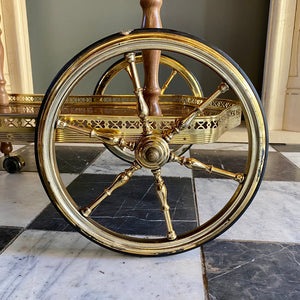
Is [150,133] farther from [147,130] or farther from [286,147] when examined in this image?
[286,147]

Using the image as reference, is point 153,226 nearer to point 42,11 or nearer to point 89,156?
point 89,156

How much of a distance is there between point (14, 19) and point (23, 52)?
0.18 m

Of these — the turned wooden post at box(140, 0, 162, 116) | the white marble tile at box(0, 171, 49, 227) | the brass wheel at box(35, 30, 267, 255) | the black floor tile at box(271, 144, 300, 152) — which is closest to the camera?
the brass wheel at box(35, 30, 267, 255)

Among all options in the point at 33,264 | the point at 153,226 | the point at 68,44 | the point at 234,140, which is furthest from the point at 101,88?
the point at 68,44

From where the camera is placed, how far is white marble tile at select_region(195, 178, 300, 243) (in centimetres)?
70

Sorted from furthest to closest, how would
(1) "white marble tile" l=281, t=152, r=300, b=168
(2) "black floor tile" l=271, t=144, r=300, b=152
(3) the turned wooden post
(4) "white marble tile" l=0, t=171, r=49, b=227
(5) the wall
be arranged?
(5) the wall
(2) "black floor tile" l=271, t=144, r=300, b=152
(1) "white marble tile" l=281, t=152, r=300, b=168
(4) "white marble tile" l=0, t=171, r=49, b=227
(3) the turned wooden post

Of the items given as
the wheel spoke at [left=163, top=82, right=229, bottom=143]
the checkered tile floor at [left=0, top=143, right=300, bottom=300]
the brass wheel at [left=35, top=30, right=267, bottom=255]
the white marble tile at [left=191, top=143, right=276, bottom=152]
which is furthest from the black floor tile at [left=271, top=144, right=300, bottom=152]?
the wheel spoke at [left=163, top=82, right=229, bottom=143]

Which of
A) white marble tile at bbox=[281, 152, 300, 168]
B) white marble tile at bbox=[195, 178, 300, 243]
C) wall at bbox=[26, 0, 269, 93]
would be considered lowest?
white marble tile at bbox=[281, 152, 300, 168]

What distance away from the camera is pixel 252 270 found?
572 mm

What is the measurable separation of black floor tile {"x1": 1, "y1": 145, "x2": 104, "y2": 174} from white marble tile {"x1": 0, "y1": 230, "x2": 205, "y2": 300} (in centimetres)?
54

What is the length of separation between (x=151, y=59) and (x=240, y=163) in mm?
737

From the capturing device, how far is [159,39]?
1.63ft

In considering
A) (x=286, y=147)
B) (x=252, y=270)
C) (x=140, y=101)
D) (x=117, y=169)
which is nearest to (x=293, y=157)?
(x=286, y=147)

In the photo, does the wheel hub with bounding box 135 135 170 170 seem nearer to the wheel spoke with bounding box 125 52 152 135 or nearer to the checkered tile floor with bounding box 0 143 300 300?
the wheel spoke with bounding box 125 52 152 135
